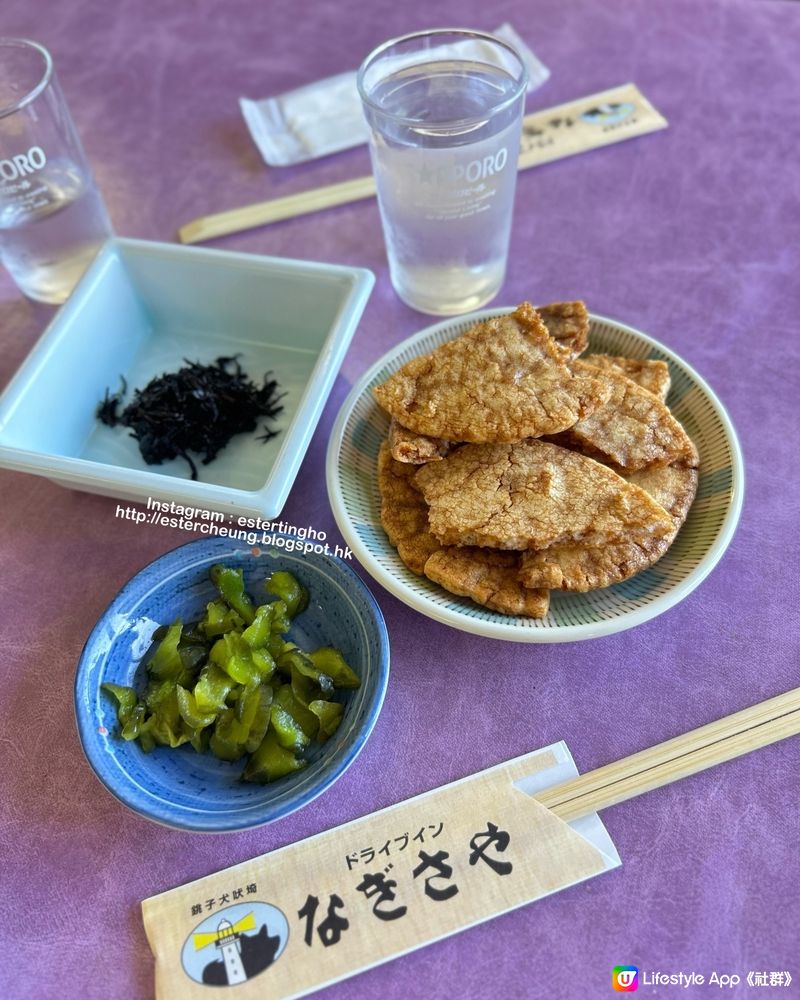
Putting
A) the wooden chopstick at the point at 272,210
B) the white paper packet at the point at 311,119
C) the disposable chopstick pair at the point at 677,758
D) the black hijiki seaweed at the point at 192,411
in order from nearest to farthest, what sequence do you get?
the disposable chopstick pair at the point at 677,758, the black hijiki seaweed at the point at 192,411, the wooden chopstick at the point at 272,210, the white paper packet at the point at 311,119

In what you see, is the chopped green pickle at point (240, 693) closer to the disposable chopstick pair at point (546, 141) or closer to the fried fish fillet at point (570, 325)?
the fried fish fillet at point (570, 325)

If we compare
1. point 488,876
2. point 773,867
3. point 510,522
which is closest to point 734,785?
point 773,867

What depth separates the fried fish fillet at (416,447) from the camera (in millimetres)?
1233

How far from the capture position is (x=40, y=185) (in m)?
1.64

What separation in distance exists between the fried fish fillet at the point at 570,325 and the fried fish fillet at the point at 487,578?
0.42 meters

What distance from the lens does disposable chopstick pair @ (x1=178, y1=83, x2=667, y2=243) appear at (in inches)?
76.7

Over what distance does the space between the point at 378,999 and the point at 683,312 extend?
143cm

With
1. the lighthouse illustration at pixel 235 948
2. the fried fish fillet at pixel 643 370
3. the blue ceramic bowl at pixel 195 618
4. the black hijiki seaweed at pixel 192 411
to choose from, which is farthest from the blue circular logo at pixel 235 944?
the fried fish fillet at pixel 643 370

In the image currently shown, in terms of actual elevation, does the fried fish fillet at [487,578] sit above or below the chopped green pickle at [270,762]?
above

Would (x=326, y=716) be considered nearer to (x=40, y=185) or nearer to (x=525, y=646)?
(x=525, y=646)

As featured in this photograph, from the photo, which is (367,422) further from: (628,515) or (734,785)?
(734,785)

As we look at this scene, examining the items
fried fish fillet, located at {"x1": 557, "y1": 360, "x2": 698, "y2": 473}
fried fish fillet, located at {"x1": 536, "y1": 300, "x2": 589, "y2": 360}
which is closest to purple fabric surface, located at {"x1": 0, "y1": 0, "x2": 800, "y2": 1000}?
fried fish fillet, located at {"x1": 557, "y1": 360, "x2": 698, "y2": 473}

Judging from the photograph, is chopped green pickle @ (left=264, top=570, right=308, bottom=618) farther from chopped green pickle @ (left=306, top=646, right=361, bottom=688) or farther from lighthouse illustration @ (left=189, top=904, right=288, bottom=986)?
lighthouse illustration @ (left=189, top=904, right=288, bottom=986)

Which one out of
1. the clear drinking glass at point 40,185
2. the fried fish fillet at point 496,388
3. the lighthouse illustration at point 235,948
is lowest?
the lighthouse illustration at point 235,948
